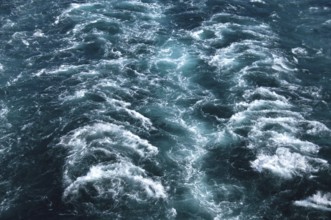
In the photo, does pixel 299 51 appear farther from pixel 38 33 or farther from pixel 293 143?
pixel 38 33

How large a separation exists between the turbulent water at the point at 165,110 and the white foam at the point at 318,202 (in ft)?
0.46

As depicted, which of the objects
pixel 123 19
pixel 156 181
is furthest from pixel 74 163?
pixel 123 19

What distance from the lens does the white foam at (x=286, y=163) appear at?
4697 centimetres

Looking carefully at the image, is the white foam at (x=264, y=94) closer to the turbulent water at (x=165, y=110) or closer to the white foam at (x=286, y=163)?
the turbulent water at (x=165, y=110)

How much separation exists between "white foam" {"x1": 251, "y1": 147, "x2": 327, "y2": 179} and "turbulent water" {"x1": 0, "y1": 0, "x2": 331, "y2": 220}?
6.9 inches

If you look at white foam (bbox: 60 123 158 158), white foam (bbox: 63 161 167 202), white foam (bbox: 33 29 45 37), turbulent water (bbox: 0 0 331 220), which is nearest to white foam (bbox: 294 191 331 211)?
turbulent water (bbox: 0 0 331 220)

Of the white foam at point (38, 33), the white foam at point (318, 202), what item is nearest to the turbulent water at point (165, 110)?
the white foam at point (318, 202)

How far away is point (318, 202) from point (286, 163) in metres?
6.40

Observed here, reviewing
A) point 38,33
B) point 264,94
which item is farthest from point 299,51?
point 38,33

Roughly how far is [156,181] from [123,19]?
147 ft

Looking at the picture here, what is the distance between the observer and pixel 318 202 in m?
43.8

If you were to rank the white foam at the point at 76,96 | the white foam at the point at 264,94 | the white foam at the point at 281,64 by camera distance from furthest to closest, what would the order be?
the white foam at the point at 281,64, the white foam at the point at 76,96, the white foam at the point at 264,94

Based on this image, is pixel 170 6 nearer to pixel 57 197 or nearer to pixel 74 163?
pixel 74 163

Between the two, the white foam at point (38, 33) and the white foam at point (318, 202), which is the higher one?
the white foam at point (38, 33)
